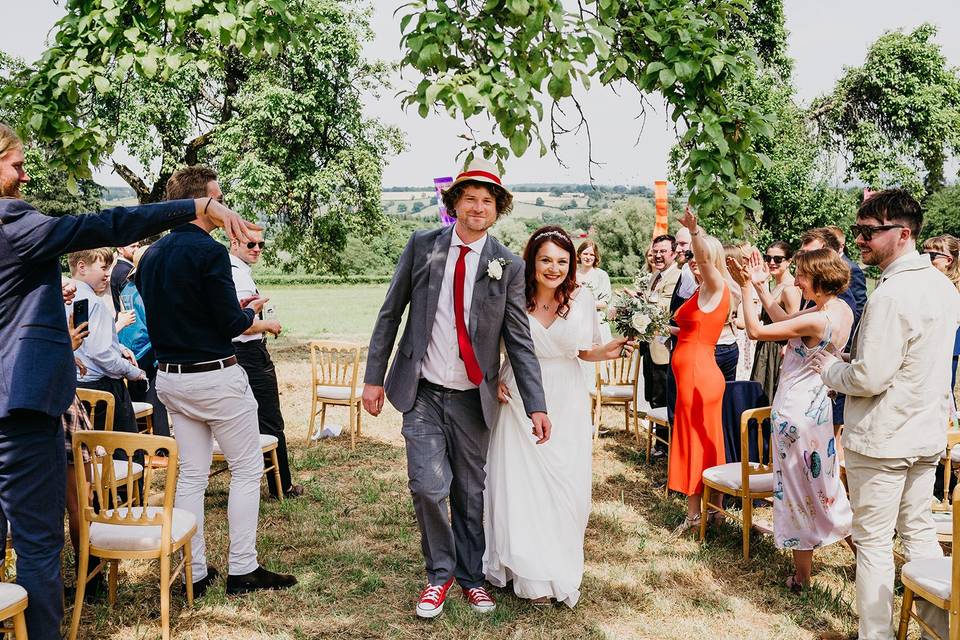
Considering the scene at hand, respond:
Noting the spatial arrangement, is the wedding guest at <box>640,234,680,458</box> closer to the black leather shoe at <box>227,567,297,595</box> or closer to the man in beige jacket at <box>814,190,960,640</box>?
the man in beige jacket at <box>814,190,960,640</box>

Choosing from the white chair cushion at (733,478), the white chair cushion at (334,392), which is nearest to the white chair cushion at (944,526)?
the white chair cushion at (733,478)

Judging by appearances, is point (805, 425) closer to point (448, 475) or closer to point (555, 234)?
point (555, 234)

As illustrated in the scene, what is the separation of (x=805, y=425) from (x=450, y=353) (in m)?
2.10

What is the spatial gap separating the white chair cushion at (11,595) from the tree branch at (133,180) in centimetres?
1356

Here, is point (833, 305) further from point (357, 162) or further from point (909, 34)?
point (909, 34)

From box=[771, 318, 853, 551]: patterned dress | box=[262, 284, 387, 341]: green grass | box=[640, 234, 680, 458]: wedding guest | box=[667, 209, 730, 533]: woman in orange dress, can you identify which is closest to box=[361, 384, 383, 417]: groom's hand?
box=[771, 318, 853, 551]: patterned dress

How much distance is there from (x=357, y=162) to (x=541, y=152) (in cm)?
1293

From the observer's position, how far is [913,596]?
331 cm

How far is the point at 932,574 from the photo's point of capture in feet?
10.3

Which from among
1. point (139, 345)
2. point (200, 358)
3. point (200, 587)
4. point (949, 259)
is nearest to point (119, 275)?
point (139, 345)

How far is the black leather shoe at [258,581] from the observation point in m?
4.31

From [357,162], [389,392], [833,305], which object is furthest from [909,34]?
[389,392]

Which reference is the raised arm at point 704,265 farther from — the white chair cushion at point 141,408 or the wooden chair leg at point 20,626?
the white chair cushion at point 141,408

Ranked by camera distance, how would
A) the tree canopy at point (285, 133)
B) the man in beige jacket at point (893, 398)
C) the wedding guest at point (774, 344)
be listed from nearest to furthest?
the man in beige jacket at point (893, 398), the wedding guest at point (774, 344), the tree canopy at point (285, 133)
